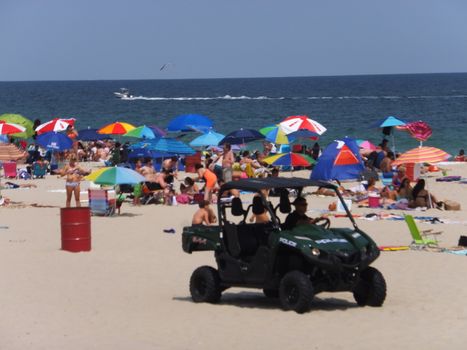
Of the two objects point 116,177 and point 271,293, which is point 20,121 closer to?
point 116,177

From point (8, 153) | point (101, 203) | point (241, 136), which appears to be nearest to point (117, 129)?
point (241, 136)

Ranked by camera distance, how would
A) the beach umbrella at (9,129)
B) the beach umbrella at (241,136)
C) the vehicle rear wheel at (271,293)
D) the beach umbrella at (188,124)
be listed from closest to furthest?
1. the vehicle rear wheel at (271,293)
2. the beach umbrella at (241,136)
3. the beach umbrella at (9,129)
4. the beach umbrella at (188,124)

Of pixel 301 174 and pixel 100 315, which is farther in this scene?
pixel 301 174

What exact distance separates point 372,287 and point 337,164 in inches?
489

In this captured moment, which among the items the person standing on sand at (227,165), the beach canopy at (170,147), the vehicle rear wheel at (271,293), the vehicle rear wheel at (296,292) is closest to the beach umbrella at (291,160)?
the person standing on sand at (227,165)

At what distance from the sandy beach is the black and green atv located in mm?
214

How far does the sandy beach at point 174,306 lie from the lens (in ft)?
29.2

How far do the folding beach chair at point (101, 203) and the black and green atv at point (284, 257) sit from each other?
8.30 meters

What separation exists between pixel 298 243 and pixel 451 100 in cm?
9043

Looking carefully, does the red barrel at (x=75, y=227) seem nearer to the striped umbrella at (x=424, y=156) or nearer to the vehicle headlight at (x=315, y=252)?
the vehicle headlight at (x=315, y=252)

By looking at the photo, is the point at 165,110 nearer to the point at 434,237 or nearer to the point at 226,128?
the point at 226,128

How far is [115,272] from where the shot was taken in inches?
506

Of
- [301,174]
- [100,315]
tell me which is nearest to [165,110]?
[301,174]

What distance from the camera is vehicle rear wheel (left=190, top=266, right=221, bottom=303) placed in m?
10.6
